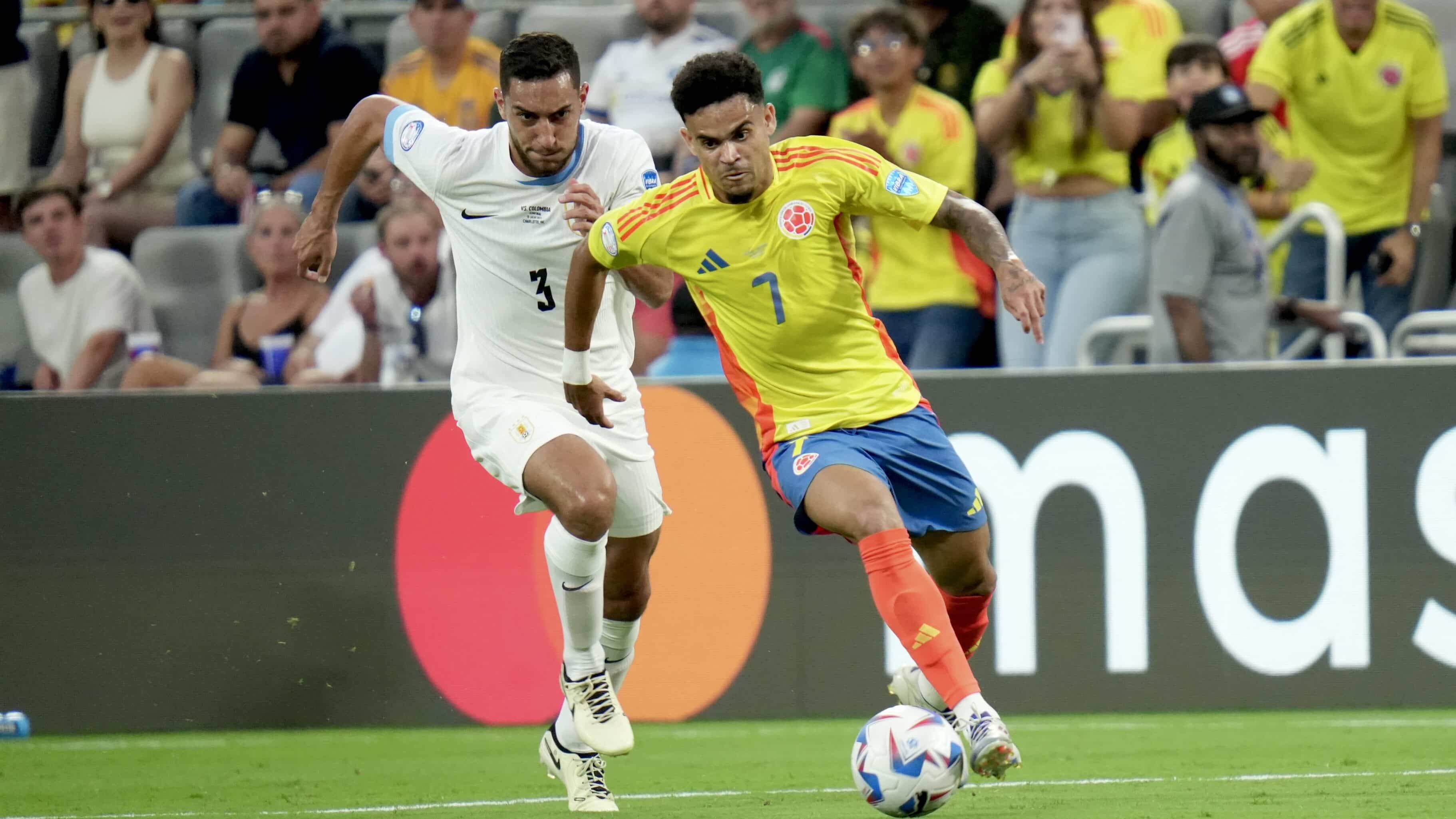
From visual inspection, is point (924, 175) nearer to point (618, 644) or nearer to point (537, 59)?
point (618, 644)

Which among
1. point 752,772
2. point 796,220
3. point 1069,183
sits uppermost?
point 796,220

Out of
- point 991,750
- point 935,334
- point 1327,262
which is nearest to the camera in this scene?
point 991,750

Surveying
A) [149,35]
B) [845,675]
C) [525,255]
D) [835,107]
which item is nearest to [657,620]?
[845,675]

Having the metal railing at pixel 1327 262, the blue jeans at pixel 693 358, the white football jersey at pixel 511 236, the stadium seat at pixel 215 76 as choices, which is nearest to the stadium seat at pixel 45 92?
the stadium seat at pixel 215 76

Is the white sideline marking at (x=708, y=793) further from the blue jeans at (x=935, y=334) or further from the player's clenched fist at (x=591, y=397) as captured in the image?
the blue jeans at (x=935, y=334)

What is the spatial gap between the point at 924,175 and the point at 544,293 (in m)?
3.05

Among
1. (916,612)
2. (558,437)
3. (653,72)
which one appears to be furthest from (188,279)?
(916,612)

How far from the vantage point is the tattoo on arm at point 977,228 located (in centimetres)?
Result: 504

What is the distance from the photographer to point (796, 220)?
17.5 ft

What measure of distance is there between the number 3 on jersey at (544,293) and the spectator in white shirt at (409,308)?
9.43ft

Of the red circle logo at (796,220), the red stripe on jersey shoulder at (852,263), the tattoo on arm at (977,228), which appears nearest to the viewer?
the tattoo on arm at (977,228)

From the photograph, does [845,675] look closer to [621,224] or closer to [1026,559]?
[1026,559]

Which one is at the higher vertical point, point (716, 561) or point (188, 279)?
point (188, 279)

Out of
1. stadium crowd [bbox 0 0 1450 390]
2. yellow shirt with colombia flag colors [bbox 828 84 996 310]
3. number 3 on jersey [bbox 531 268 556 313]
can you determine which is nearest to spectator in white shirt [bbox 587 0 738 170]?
stadium crowd [bbox 0 0 1450 390]
